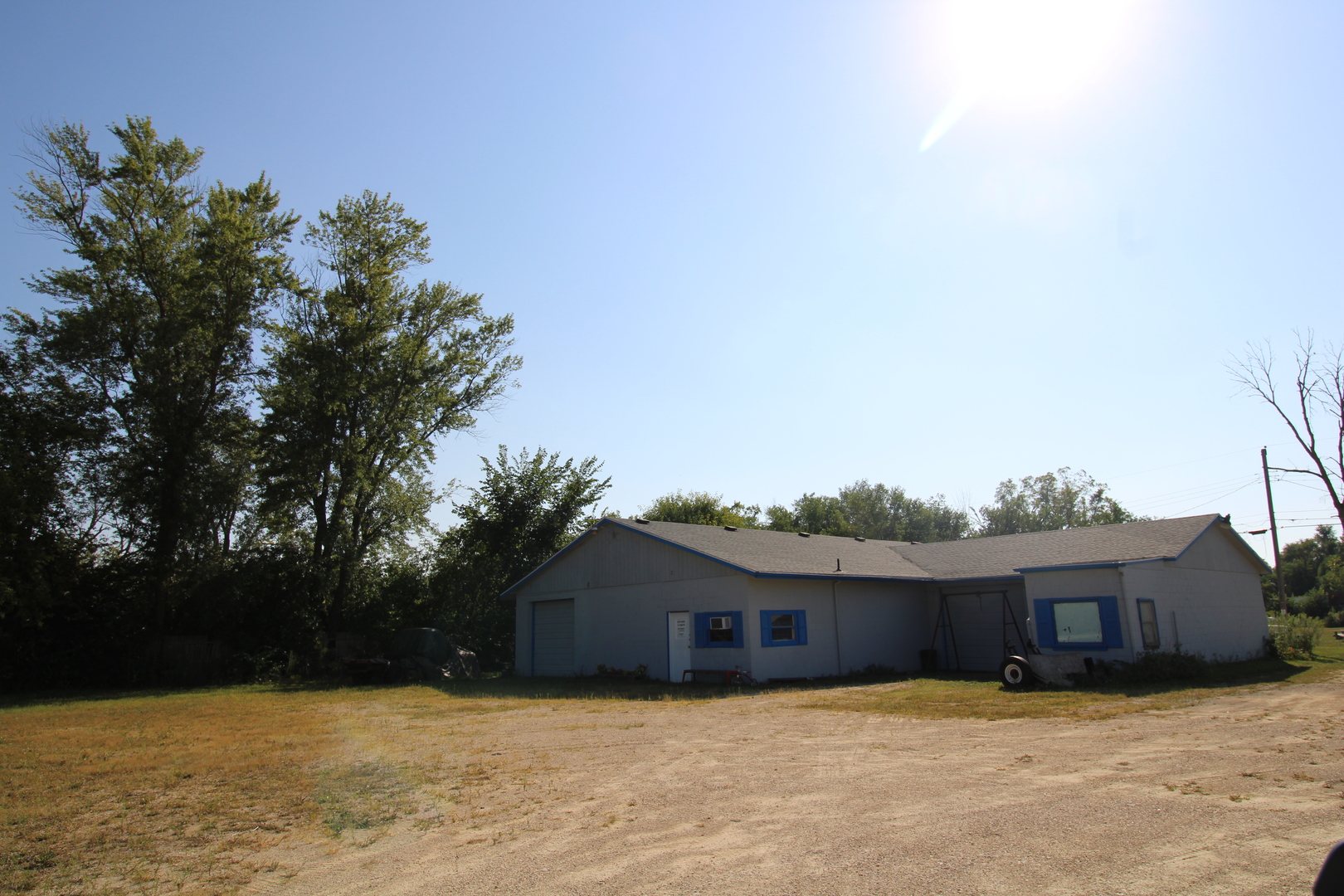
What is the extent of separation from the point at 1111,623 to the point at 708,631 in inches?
369

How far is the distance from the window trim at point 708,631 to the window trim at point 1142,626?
9.04 metres

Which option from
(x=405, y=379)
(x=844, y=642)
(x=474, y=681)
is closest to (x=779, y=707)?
(x=844, y=642)

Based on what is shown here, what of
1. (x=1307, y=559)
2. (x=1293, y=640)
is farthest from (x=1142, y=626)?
(x=1307, y=559)

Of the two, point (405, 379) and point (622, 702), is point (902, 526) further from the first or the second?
point (622, 702)

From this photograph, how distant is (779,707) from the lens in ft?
46.5

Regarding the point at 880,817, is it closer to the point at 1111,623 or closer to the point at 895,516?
the point at 1111,623

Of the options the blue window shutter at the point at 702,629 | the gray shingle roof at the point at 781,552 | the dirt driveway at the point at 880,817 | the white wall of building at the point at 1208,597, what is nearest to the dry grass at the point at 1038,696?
the white wall of building at the point at 1208,597

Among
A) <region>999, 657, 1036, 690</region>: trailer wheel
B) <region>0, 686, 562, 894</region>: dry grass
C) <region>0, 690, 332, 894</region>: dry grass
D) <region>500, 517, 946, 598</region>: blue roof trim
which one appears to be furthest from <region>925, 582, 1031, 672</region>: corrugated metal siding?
<region>0, 690, 332, 894</region>: dry grass

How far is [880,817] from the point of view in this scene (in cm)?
605

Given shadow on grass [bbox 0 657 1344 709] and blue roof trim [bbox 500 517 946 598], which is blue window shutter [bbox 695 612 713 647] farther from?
blue roof trim [bbox 500 517 946 598]

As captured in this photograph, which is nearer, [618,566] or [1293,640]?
[618,566]

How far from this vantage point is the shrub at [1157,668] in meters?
17.1

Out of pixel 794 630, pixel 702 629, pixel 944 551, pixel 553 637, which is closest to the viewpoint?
pixel 794 630

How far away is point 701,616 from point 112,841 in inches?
590
